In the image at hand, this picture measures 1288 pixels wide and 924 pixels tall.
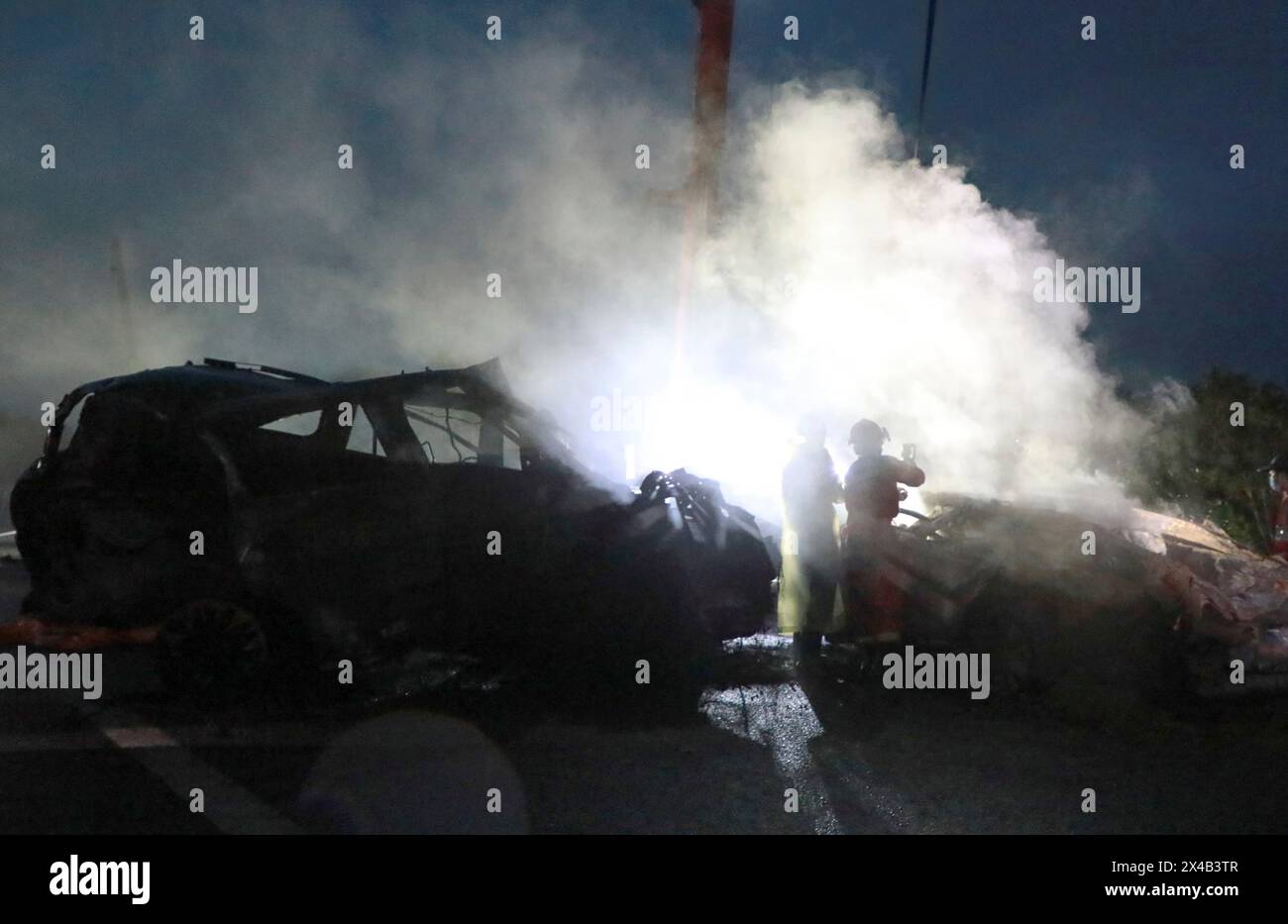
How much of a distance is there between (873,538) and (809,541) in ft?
2.88

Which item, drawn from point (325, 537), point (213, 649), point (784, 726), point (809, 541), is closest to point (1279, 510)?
point (809, 541)

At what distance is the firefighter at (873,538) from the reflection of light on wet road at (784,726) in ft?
2.13

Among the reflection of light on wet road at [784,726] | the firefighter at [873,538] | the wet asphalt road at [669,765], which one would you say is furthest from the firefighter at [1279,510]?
the reflection of light on wet road at [784,726]

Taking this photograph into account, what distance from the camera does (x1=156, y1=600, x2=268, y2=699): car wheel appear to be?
527 cm

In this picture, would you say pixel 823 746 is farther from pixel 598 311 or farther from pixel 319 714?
pixel 598 311

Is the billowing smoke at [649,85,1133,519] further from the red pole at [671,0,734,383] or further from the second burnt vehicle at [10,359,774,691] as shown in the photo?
the second burnt vehicle at [10,359,774,691]

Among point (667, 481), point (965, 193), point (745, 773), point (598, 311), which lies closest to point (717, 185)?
point (598, 311)

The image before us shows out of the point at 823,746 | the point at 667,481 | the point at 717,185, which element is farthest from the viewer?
the point at 717,185

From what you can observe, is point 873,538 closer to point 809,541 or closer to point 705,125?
point 809,541

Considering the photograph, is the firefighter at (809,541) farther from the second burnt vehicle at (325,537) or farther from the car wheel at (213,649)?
the car wheel at (213,649)

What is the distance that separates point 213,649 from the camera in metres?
5.30

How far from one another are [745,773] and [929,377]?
9.09m
